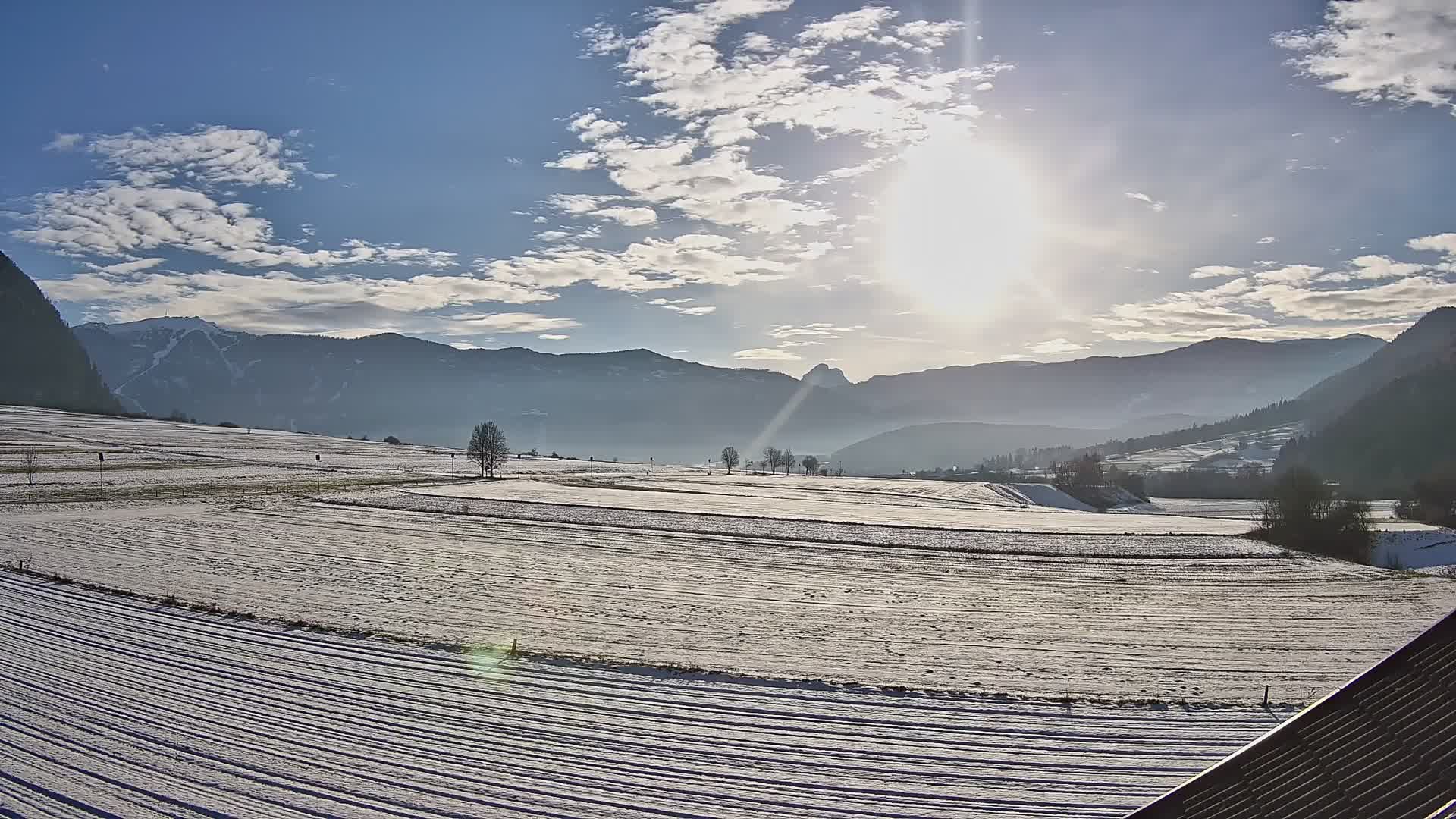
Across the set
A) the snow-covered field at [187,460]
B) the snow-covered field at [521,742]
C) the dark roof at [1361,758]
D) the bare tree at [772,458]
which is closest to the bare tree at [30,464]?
the snow-covered field at [187,460]

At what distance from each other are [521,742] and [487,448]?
81.9 meters

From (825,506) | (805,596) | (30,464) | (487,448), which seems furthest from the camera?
(487,448)

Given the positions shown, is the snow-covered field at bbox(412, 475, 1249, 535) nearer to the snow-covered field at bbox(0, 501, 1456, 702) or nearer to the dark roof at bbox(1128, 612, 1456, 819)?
the snow-covered field at bbox(0, 501, 1456, 702)

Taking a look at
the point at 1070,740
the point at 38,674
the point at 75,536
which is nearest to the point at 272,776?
the point at 38,674

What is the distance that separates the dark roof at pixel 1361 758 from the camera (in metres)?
4.38

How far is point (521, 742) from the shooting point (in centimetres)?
1369

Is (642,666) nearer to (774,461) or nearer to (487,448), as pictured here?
(487,448)

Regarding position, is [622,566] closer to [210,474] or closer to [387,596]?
[387,596]

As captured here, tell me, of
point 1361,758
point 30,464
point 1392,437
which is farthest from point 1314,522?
point 1392,437

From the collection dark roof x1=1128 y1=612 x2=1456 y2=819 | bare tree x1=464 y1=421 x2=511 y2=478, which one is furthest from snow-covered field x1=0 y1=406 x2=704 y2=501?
dark roof x1=1128 y1=612 x2=1456 y2=819

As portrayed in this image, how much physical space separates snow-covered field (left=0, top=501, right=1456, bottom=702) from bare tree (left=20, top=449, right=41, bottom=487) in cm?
2362

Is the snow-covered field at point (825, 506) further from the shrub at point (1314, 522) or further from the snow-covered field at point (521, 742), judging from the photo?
the snow-covered field at point (521, 742)

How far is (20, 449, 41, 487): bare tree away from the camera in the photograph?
61256 millimetres

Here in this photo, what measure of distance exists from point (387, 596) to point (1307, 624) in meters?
29.0
